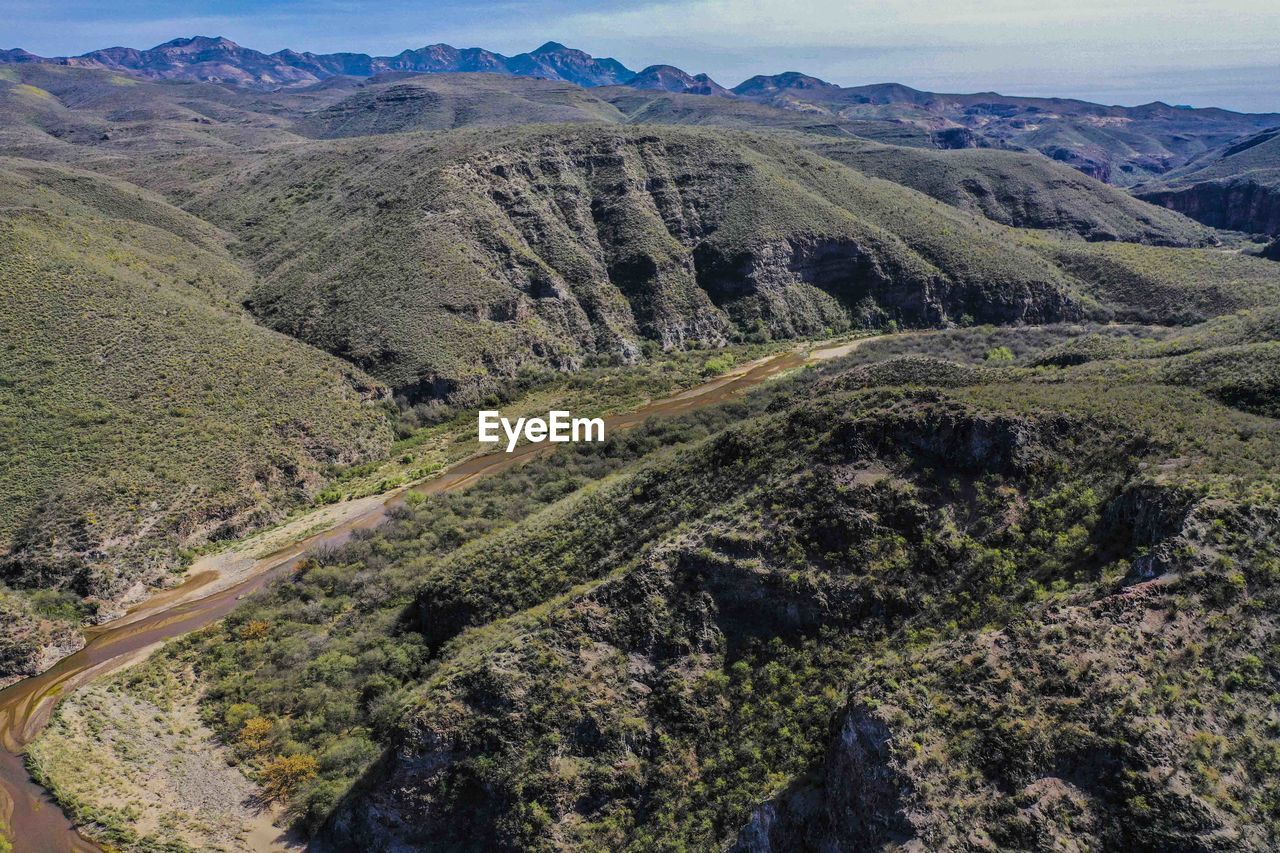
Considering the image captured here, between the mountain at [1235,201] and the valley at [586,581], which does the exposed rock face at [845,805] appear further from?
the mountain at [1235,201]

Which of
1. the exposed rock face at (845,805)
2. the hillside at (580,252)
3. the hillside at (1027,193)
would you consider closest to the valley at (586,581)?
the exposed rock face at (845,805)

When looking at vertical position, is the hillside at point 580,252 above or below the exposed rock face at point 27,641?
above

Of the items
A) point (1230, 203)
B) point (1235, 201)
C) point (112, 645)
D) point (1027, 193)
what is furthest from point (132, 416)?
point (1230, 203)

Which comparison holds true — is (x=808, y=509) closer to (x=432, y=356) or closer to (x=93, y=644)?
(x=93, y=644)

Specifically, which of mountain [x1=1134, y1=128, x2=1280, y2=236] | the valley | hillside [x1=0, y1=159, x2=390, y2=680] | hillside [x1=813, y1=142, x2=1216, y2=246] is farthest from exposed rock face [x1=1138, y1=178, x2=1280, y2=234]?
hillside [x1=0, y1=159, x2=390, y2=680]

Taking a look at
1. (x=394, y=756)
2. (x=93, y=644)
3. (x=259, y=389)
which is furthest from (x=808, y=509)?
(x=259, y=389)

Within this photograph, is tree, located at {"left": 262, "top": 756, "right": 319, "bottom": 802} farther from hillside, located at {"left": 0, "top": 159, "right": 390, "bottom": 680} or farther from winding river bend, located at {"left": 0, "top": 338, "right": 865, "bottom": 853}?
hillside, located at {"left": 0, "top": 159, "right": 390, "bottom": 680}
